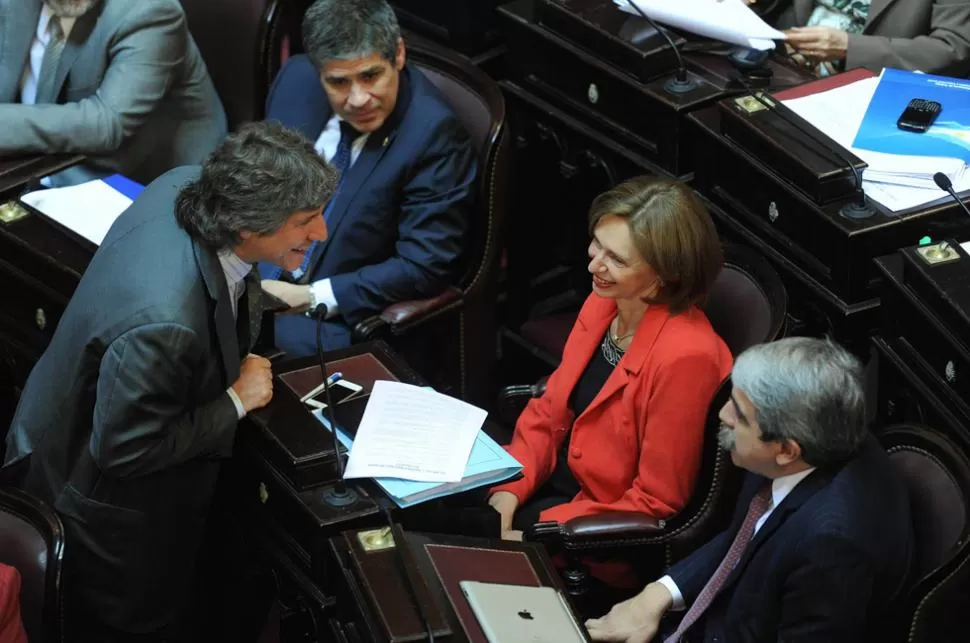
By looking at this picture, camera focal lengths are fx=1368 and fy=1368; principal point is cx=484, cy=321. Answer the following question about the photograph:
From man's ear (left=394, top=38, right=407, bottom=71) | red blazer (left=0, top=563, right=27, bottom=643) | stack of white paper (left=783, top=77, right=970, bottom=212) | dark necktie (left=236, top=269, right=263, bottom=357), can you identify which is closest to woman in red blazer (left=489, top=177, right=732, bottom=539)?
stack of white paper (left=783, top=77, right=970, bottom=212)

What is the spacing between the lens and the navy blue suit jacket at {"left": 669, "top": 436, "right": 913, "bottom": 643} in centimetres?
214

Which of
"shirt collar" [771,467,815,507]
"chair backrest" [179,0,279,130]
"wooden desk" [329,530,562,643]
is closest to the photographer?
"wooden desk" [329,530,562,643]

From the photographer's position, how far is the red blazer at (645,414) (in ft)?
8.53

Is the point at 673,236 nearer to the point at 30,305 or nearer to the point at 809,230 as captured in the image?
the point at 809,230

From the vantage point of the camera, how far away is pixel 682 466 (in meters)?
2.63

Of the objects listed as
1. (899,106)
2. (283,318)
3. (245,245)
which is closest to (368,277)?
(283,318)

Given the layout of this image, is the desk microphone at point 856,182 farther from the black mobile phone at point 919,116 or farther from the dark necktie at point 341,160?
the dark necktie at point 341,160

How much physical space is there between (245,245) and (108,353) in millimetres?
304

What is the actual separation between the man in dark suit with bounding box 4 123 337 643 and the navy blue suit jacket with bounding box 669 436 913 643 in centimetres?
97

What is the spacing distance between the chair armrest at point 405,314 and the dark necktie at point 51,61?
3.40ft

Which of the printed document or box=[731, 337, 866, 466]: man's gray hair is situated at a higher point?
box=[731, 337, 866, 466]: man's gray hair

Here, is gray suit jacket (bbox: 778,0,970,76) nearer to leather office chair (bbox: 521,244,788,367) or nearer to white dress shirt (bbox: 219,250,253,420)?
leather office chair (bbox: 521,244,788,367)

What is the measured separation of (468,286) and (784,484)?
1197 mm

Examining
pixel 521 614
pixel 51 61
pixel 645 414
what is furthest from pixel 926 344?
pixel 51 61
